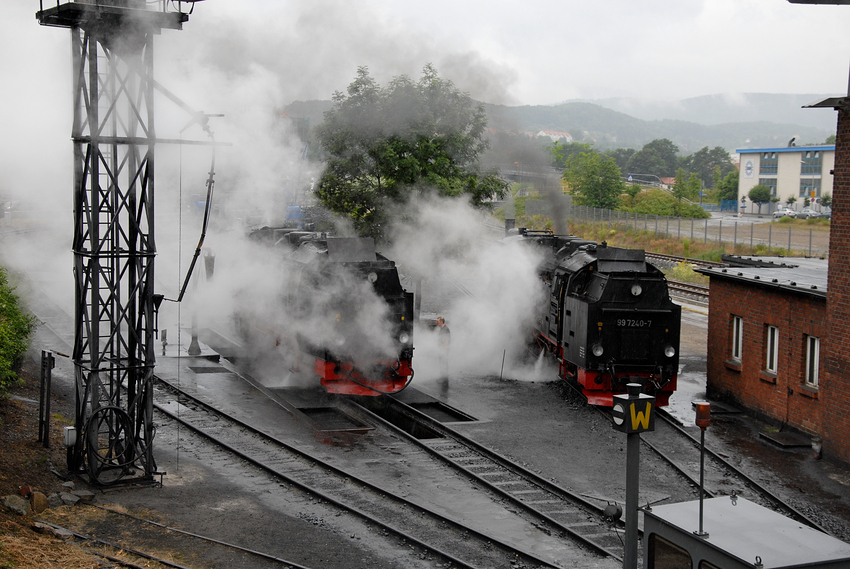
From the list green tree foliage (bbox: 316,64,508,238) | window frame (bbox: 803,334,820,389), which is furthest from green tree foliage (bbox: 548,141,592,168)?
window frame (bbox: 803,334,820,389)

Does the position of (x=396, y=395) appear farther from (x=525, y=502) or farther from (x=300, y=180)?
(x=300, y=180)

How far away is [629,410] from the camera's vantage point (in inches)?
285

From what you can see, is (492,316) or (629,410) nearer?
(629,410)

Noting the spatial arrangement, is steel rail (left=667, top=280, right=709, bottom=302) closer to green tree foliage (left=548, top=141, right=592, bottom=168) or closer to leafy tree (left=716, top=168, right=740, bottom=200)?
green tree foliage (left=548, top=141, right=592, bottom=168)

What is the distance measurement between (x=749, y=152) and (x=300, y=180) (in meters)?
66.0

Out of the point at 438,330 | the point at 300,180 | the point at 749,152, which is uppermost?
the point at 749,152

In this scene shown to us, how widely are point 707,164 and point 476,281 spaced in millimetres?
108983

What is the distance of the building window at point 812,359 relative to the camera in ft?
44.5

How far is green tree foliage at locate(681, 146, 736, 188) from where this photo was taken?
11817cm

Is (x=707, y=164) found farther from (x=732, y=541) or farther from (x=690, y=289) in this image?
(x=732, y=541)

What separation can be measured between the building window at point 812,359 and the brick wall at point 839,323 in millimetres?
845

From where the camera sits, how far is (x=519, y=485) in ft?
37.0

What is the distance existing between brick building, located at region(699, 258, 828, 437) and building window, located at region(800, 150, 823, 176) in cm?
6533

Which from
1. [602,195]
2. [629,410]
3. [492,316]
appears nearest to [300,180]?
[492,316]
